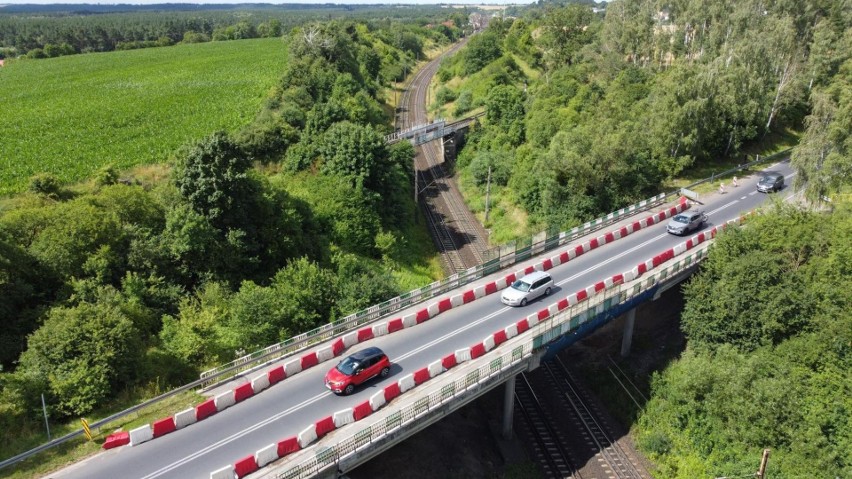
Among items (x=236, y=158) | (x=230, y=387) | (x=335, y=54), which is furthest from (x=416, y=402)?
(x=335, y=54)

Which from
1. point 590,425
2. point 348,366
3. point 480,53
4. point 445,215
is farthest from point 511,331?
point 480,53

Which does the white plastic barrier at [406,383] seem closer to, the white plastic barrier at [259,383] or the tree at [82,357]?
the white plastic barrier at [259,383]

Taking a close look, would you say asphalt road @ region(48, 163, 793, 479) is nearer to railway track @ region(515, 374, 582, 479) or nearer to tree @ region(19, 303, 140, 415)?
tree @ region(19, 303, 140, 415)

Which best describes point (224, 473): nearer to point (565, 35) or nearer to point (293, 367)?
point (293, 367)

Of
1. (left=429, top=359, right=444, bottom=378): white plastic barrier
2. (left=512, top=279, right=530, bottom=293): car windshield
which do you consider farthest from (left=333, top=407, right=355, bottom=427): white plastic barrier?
(left=512, top=279, right=530, bottom=293): car windshield

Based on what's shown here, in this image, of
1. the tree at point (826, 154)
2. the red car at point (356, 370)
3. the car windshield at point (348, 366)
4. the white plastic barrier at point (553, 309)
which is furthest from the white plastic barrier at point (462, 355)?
the tree at point (826, 154)

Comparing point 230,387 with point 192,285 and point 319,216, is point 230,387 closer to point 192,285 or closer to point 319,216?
point 192,285
